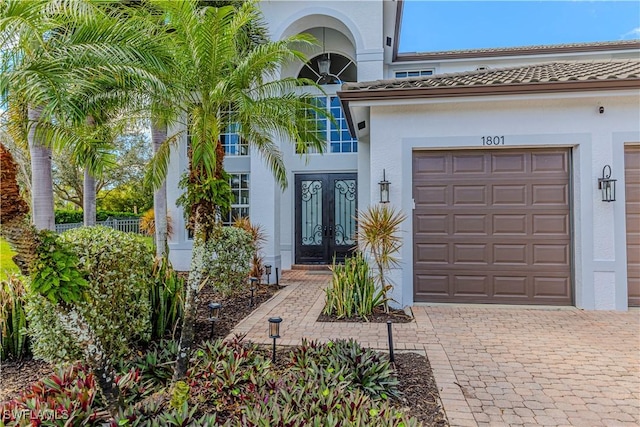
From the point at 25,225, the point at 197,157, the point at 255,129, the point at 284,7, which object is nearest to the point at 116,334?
the point at 25,225

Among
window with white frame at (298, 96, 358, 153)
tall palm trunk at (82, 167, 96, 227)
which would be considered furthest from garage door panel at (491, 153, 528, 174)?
tall palm trunk at (82, 167, 96, 227)

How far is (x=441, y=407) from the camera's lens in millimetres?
3719

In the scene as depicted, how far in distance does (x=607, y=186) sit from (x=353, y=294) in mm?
5316

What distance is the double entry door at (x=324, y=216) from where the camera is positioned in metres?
12.3

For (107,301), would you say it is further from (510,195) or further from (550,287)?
(550,287)

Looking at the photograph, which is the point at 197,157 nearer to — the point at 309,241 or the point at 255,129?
the point at 255,129

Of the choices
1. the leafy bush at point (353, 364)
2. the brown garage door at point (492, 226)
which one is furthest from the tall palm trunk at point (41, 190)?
the brown garage door at point (492, 226)

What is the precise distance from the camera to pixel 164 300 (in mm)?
5461

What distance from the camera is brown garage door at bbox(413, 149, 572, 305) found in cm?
736

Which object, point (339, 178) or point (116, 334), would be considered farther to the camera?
point (339, 178)

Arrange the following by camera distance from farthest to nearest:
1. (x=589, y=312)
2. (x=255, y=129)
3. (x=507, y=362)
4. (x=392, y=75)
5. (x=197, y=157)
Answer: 1. (x=392, y=75)
2. (x=589, y=312)
3. (x=255, y=129)
4. (x=507, y=362)
5. (x=197, y=157)

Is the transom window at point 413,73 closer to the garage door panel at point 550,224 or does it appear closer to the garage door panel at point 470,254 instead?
the garage door panel at point 550,224

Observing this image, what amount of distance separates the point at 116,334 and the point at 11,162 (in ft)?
8.21

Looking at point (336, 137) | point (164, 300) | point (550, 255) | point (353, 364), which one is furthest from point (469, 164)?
point (164, 300)
